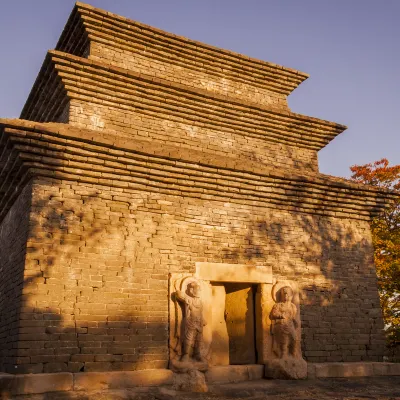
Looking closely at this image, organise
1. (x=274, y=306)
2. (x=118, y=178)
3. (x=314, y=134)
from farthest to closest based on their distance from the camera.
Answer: (x=314, y=134) → (x=274, y=306) → (x=118, y=178)

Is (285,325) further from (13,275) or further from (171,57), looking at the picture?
(171,57)

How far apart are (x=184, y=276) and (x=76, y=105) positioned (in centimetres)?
343

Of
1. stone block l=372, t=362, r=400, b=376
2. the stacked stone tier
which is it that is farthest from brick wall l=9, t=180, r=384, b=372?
the stacked stone tier

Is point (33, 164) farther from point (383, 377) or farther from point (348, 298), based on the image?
point (383, 377)

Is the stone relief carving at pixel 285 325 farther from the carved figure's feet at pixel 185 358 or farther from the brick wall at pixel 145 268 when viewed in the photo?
the carved figure's feet at pixel 185 358

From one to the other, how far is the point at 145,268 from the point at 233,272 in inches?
60.3

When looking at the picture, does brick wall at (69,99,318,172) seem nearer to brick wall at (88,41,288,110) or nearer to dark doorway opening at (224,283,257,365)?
brick wall at (88,41,288,110)

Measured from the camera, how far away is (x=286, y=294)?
25.5 feet

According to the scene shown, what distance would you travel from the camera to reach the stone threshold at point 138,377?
222 inches

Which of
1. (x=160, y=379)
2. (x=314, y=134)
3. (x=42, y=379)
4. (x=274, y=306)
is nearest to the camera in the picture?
(x=42, y=379)

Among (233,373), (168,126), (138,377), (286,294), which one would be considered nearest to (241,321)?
→ (286,294)

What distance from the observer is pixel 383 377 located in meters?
7.99

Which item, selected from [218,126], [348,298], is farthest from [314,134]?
[348,298]

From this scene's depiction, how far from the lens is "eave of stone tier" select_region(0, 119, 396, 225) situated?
6.64m
